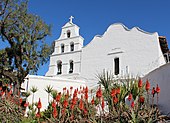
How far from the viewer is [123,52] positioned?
1912cm

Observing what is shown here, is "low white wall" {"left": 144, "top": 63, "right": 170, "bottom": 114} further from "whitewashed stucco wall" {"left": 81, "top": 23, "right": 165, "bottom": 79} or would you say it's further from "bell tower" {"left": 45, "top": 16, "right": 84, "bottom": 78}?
"bell tower" {"left": 45, "top": 16, "right": 84, "bottom": 78}

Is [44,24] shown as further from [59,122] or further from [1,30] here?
[59,122]

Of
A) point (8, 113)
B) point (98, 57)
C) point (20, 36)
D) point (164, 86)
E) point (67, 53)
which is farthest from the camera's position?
point (67, 53)

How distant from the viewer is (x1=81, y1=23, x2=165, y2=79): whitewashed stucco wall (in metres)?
17.5

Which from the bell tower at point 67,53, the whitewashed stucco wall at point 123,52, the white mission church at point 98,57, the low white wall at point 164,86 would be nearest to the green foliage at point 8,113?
the low white wall at point 164,86

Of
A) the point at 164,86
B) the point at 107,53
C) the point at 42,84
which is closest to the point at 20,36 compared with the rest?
the point at 42,84

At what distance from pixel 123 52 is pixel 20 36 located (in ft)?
28.6

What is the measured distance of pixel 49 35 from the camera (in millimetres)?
18719

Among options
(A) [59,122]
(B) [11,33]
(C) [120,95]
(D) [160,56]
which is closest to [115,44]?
(D) [160,56]

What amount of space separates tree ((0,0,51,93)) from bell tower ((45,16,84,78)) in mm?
4081

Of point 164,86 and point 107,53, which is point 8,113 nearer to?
point 164,86

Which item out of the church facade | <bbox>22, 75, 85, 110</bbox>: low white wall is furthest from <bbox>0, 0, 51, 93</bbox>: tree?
the church facade

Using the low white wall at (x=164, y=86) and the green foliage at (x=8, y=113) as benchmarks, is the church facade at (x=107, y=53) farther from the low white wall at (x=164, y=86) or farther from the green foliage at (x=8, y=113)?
the green foliage at (x=8, y=113)

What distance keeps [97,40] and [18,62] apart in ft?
25.2
